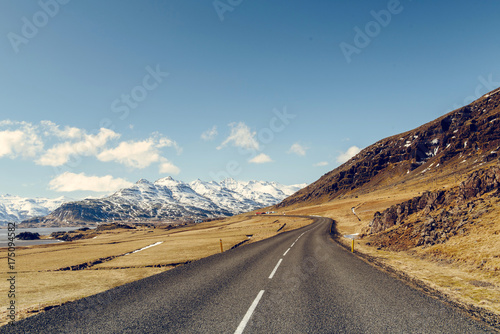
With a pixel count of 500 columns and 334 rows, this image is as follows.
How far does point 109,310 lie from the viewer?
893cm

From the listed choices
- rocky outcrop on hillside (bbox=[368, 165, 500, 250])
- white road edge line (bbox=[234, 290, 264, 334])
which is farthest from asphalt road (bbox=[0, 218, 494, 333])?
rocky outcrop on hillside (bbox=[368, 165, 500, 250])

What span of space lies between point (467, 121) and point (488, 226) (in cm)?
24725

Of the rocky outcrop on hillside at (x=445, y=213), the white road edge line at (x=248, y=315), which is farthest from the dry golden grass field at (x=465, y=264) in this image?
the white road edge line at (x=248, y=315)

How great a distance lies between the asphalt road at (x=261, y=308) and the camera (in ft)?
23.3

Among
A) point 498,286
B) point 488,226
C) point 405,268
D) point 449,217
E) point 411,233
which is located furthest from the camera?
point 411,233

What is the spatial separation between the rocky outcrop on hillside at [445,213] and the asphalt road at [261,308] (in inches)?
404

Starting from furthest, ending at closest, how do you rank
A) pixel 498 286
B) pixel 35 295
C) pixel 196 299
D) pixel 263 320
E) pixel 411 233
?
1. pixel 411 233
2. pixel 35 295
3. pixel 498 286
4. pixel 196 299
5. pixel 263 320

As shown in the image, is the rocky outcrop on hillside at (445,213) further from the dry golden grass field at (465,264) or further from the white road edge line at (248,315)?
the white road edge line at (248,315)

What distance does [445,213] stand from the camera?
69.4 feet

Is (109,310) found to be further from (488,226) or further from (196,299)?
(488,226)

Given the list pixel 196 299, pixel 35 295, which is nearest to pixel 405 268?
pixel 196 299

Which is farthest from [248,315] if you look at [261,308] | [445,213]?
[445,213]

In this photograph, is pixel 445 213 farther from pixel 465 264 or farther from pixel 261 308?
pixel 261 308

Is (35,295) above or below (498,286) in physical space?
above
